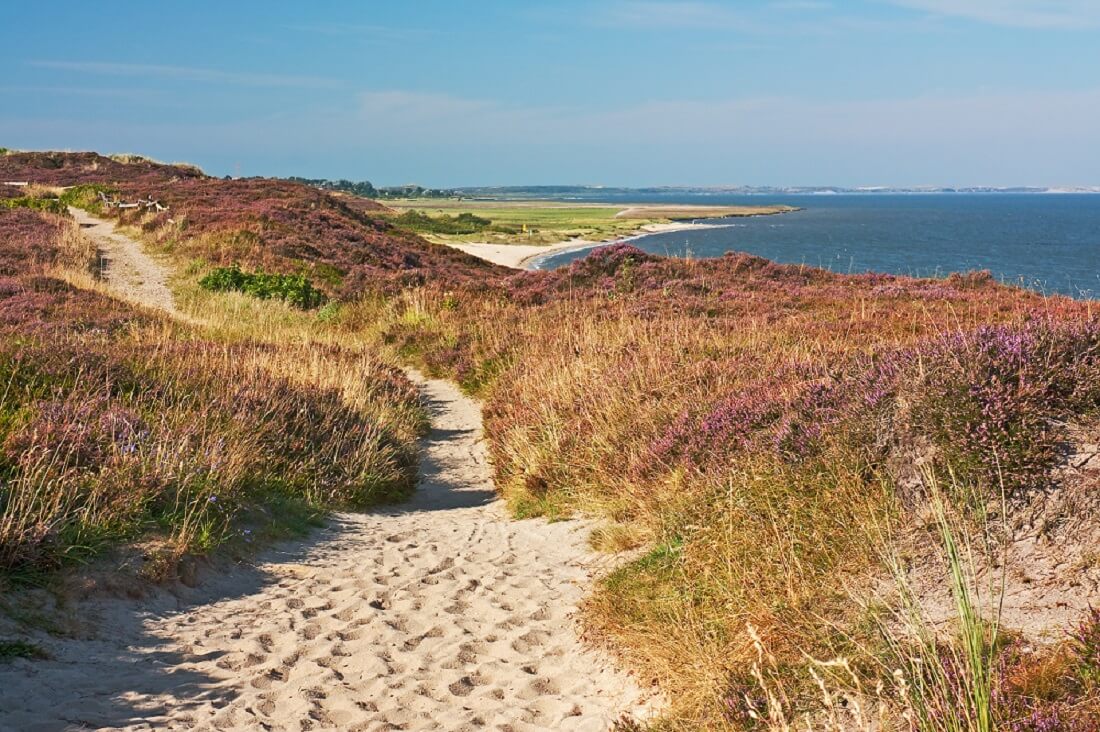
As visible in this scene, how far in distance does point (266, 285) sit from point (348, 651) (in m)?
19.3

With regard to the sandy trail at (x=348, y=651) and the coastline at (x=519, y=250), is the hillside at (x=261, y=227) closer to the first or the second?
the coastline at (x=519, y=250)

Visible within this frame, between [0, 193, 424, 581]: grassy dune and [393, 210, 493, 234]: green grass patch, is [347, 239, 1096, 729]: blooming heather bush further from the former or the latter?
[393, 210, 493, 234]: green grass patch

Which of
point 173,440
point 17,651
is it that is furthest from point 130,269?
point 17,651

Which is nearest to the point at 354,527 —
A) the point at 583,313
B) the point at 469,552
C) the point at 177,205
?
the point at 469,552

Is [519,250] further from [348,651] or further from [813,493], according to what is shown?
[348,651]

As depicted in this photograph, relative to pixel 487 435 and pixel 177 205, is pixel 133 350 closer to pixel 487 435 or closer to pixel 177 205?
pixel 487 435

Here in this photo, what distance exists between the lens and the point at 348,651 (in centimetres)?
568

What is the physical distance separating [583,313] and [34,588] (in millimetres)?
13946

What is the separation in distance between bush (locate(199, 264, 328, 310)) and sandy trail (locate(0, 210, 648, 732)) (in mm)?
16043

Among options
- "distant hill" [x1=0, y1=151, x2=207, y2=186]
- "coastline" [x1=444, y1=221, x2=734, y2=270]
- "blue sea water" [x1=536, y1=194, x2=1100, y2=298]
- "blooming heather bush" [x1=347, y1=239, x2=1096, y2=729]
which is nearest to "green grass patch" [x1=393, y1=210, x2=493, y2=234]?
"coastline" [x1=444, y1=221, x2=734, y2=270]

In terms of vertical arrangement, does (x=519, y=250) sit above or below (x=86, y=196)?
below

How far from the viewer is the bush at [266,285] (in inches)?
909

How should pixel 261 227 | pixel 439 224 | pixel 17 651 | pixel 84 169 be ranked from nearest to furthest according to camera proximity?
pixel 17 651
pixel 261 227
pixel 84 169
pixel 439 224

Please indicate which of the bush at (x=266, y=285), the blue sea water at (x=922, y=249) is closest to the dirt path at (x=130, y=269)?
the bush at (x=266, y=285)
